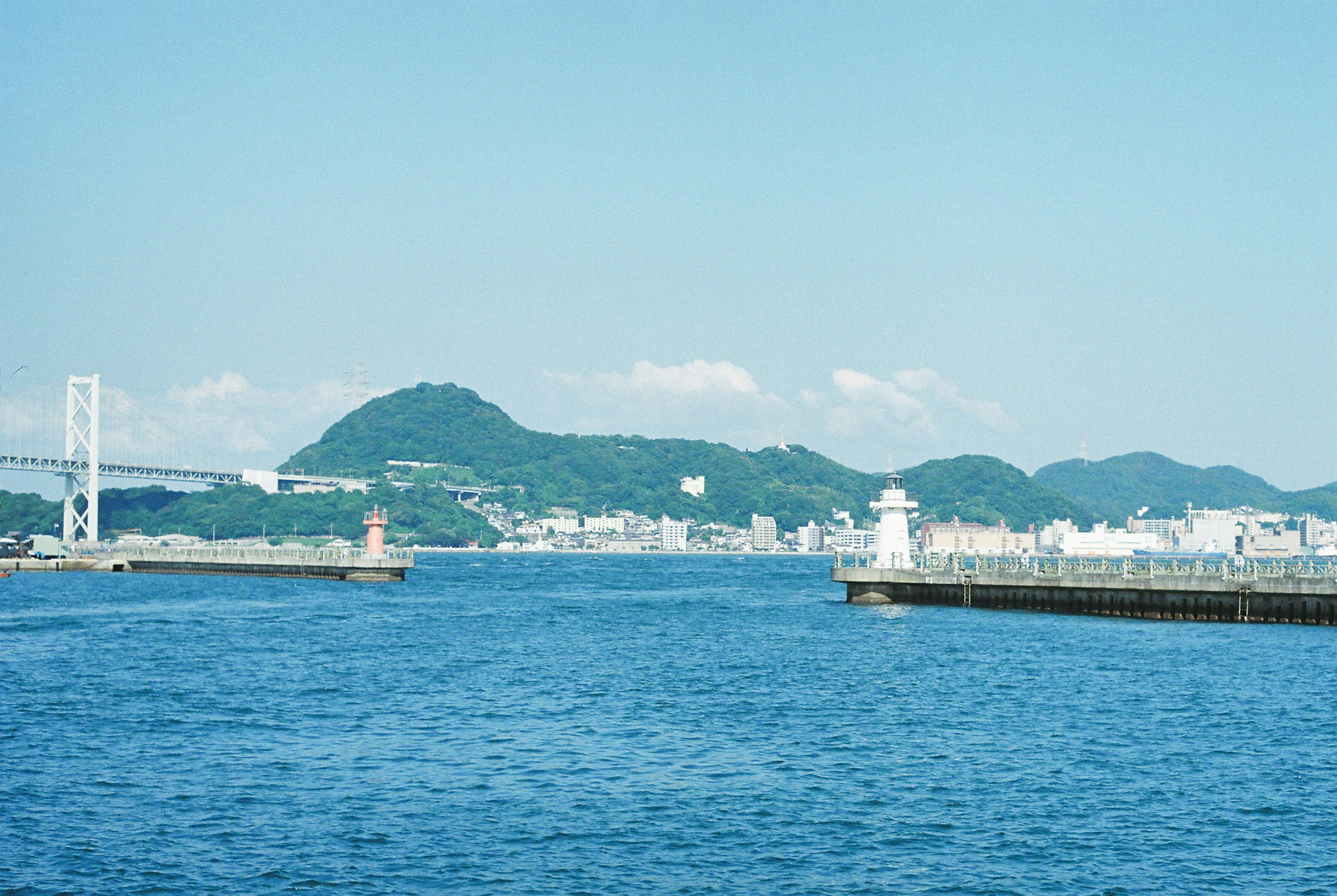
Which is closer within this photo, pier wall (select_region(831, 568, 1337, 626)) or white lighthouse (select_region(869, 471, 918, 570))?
pier wall (select_region(831, 568, 1337, 626))

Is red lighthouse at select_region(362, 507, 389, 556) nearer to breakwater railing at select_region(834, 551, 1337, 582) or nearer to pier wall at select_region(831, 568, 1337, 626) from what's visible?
breakwater railing at select_region(834, 551, 1337, 582)

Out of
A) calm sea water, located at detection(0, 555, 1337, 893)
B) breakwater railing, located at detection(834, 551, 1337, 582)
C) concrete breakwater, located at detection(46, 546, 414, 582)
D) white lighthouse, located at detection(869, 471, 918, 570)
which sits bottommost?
calm sea water, located at detection(0, 555, 1337, 893)

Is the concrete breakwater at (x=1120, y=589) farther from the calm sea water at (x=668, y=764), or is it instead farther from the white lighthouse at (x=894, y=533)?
the calm sea water at (x=668, y=764)

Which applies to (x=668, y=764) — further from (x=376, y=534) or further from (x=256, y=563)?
(x=256, y=563)

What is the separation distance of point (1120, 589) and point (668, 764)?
132 feet

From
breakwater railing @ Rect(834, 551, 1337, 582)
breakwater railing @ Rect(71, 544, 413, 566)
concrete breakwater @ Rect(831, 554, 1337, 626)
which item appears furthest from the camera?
breakwater railing @ Rect(71, 544, 413, 566)

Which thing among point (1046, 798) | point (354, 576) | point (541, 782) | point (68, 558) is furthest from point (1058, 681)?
point (68, 558)

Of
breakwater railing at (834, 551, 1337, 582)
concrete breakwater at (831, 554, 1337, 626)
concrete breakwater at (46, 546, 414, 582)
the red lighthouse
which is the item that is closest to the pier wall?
concrete breakwater at (831, 554, 1337, 626)

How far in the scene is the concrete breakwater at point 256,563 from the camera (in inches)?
3848

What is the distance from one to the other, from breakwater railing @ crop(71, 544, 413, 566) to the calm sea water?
48.2m

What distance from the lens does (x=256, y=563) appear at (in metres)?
105

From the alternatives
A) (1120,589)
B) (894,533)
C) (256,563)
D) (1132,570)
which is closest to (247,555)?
(256,563)

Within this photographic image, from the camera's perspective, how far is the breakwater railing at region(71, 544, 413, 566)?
102 metres

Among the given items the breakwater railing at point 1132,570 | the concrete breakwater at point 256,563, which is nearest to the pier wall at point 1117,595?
the breakwater railing at point 1132,570
